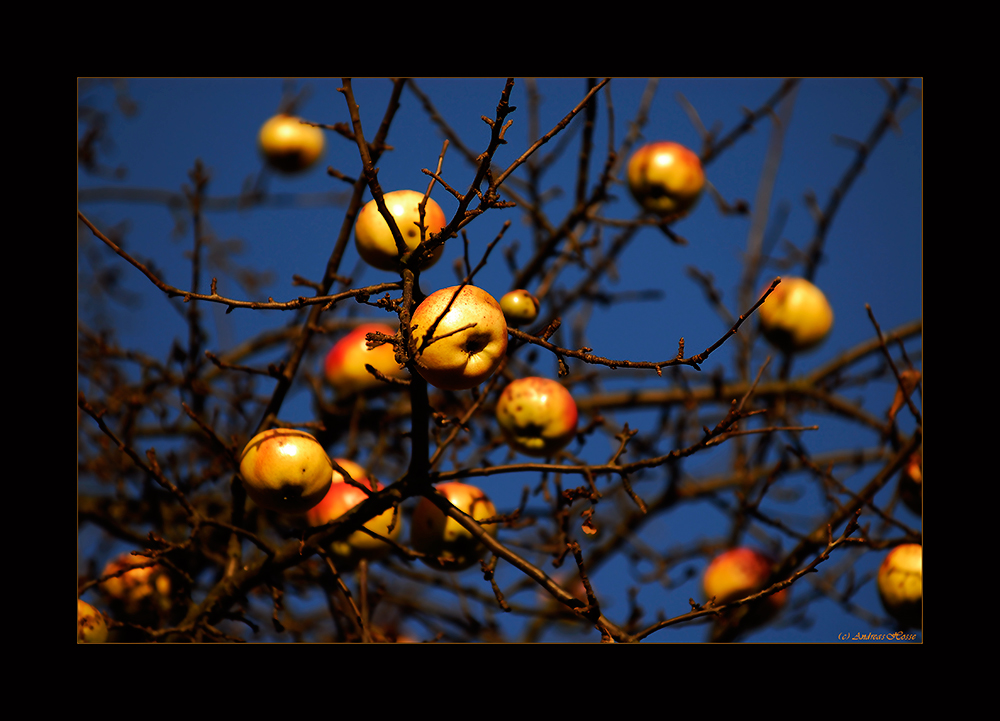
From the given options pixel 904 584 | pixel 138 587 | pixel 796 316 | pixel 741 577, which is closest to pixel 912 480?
pixel 904 584

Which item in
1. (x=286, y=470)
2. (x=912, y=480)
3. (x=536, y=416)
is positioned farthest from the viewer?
(x=912, y=480)

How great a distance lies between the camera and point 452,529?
2232mm

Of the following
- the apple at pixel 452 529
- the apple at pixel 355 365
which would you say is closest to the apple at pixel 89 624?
the apple at pixel 452 529

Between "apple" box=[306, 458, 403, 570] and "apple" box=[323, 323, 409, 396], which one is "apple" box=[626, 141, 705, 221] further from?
"apple" box=[306, 458, 403, 570]

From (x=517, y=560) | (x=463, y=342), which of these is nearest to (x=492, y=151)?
(x=463, y=342)

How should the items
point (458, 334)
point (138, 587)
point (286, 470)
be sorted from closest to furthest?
1. point (458, 334)
2. point (286, 470)
3. point (138, 587)

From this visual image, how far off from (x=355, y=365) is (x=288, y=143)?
1.45 meters

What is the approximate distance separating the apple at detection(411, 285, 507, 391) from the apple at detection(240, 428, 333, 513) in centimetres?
38

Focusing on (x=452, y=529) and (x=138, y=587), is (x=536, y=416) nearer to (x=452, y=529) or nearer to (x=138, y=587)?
(x=452, y=529)

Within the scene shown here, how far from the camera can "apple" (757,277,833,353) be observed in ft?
10.7

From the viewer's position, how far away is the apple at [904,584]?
2.49m

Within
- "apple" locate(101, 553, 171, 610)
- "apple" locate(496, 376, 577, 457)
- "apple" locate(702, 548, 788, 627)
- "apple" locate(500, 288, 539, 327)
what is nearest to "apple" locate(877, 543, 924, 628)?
"apple" locate(702, 548, 788, 627)

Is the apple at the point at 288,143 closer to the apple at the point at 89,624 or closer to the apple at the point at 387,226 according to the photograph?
the apple at the point at 387,226
